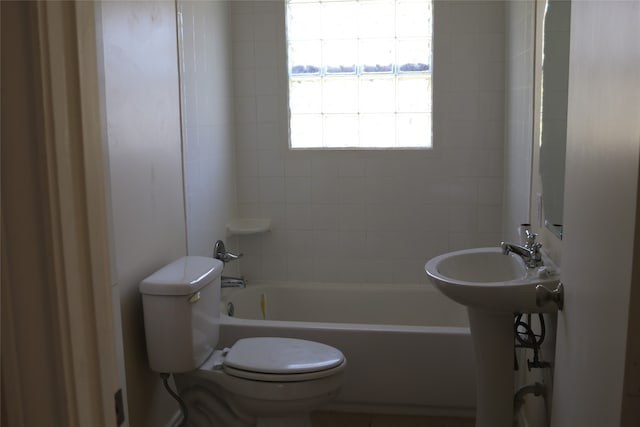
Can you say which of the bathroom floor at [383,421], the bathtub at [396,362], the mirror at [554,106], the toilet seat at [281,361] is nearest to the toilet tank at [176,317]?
the toilet seat at [281,361]

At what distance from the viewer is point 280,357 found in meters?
2.46

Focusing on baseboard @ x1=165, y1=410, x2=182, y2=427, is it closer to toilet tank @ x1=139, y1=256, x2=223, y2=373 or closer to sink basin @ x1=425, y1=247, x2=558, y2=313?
toilet tank @ x1=139, y1=256, x2=223, y2=373

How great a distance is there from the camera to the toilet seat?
2.37 metres

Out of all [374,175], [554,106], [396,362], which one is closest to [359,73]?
[374,175]

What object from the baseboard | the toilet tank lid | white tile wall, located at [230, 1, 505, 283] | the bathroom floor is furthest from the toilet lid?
white tile wall, located at [230, 1, 505, 283]

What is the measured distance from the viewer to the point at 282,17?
3.69 meters

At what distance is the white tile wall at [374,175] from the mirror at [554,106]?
1092 millimetres

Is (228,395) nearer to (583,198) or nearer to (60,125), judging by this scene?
(583,198)

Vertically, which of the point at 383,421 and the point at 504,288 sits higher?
the point at 504,288

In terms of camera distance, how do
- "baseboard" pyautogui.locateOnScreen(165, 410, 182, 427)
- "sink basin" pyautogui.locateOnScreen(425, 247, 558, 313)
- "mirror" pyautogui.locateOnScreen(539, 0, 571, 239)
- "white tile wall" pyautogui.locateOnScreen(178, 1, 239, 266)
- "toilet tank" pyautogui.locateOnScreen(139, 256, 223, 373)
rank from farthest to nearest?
"white tile wall" pyautogui.locateOnScreen(178, 1, 239, 266)
"baseboard" pyautogui.locateOnScreen(165, 410, 182, 427)
"toilet tank" pyautogui.locateOnScreen(139, 256, 223, 373)
"mirror" pyautogui.locateOnScreen(539, 0, 571, 239)
"sink basin" pyautogui.locateOnScreen(425, 247, 558, 313)

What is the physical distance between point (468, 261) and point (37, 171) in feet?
6.80

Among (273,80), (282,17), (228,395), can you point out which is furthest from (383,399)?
(282,17)

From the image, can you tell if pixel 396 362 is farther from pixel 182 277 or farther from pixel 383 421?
A: pixel 182 277

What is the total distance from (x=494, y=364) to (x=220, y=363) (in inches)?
40.5
